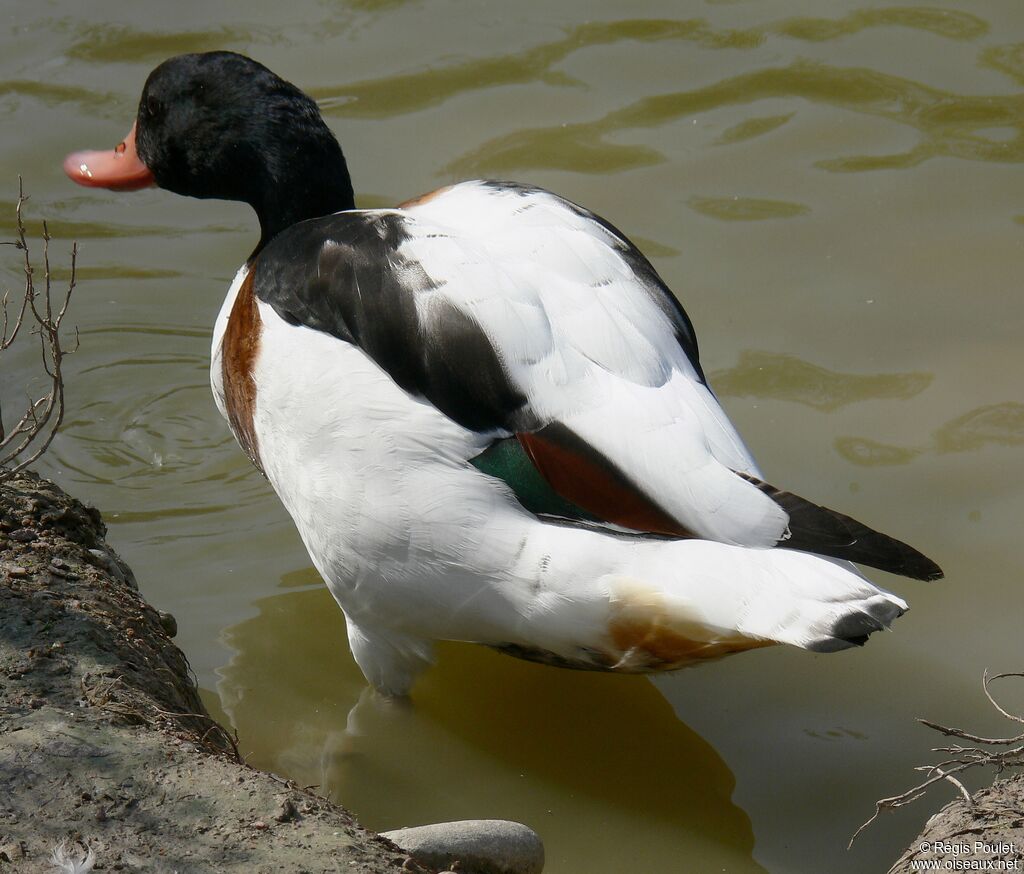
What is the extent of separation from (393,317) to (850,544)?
1.20 metres

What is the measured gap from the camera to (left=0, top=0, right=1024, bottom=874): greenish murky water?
3.69 meters

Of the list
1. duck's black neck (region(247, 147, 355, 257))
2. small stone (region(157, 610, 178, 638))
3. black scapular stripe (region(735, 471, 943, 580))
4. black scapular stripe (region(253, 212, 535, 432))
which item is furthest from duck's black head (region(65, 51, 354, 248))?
black scapular stripe (region(735, 471, 943, 580))

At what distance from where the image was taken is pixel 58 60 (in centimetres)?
659

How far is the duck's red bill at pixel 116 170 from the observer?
4488 mm

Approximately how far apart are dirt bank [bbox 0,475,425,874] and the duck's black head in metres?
1.47

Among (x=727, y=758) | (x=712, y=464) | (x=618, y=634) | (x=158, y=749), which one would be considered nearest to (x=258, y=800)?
(x=158, y=749)

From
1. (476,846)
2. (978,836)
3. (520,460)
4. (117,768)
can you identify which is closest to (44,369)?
(520,460)

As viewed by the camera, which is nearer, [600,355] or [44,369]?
[600,355]

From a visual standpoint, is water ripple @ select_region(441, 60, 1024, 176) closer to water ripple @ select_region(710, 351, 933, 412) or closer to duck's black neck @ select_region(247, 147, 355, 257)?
water ripple @ select_region(710, 351, 933, 412)

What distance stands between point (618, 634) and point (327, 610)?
1.30 metres

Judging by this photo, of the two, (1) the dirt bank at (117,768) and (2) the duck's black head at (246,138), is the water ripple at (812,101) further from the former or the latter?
(1) the dirt bank at (117,768)

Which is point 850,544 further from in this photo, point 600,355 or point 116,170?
point 116,170

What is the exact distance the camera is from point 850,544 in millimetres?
2971

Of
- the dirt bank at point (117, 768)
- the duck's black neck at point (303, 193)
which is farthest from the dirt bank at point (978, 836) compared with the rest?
the duck's black neck at point (303, 193)
